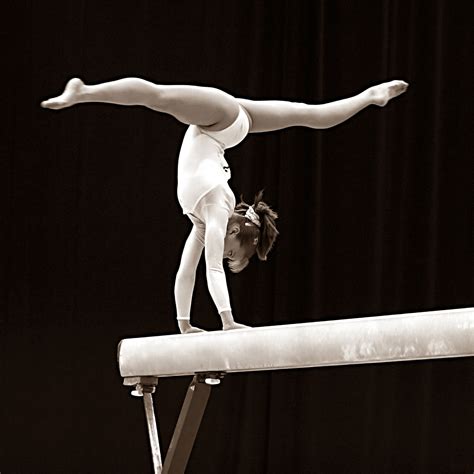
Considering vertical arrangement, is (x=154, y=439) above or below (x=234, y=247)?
below

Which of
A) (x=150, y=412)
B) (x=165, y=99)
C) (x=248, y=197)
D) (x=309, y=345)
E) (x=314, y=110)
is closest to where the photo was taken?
(x=309, y=345)

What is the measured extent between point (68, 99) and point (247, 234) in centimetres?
104

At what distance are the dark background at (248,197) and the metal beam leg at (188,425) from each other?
221 cm

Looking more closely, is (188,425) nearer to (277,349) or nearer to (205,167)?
(277,349)

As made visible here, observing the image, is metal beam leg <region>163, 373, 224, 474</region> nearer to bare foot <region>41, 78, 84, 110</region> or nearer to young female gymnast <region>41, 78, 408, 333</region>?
young female gymnast <region>41, 78, 408, 333</region>

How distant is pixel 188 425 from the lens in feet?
11.6

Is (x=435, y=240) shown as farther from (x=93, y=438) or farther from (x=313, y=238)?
(x=93, y=438)

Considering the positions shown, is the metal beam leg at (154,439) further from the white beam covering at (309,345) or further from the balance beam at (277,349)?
the white beam covering at (309,345)

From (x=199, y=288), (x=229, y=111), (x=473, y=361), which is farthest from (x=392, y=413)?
(x=229, y=111)

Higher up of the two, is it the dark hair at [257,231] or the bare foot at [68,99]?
the bare foot at [68,99]

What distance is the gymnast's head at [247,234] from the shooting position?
4.02 metres

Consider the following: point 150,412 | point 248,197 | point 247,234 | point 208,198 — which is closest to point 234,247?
point 247,234

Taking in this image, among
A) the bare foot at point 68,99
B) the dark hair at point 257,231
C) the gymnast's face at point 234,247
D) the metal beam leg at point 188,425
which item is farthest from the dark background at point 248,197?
the bare foot at point 68,99

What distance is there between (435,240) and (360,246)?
499mm
